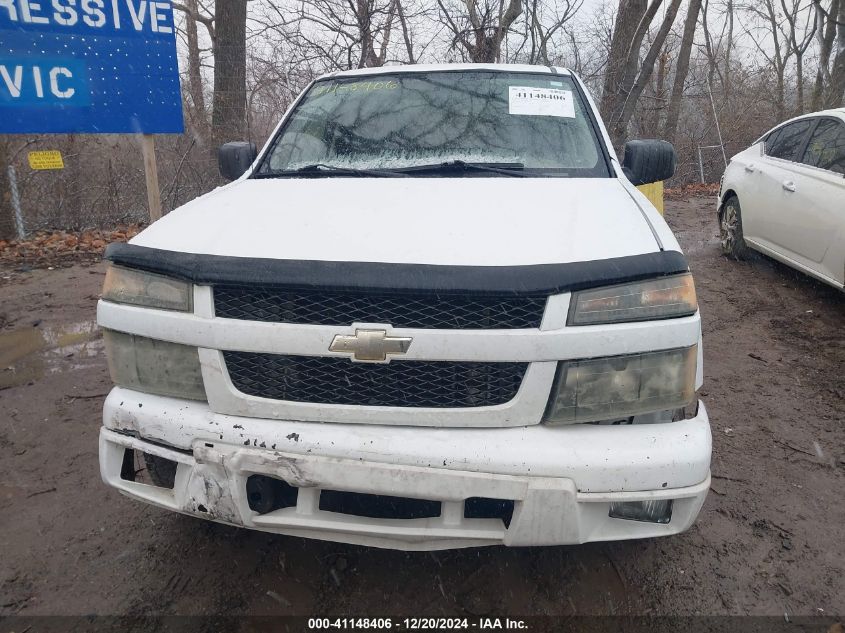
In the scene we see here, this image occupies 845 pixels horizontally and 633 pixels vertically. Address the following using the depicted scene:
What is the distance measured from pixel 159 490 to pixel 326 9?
8641mm

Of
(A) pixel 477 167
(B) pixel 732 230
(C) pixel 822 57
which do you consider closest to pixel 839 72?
(C) pixel 822 57

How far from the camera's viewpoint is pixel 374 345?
157 centimetres

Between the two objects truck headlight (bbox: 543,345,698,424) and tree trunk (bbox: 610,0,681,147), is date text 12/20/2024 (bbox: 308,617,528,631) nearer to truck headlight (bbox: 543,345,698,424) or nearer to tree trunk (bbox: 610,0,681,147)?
truck headlight (bbox: 543,345,698,424)

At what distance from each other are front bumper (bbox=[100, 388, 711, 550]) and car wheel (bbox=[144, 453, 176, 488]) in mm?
184

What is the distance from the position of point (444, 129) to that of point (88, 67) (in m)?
4.15

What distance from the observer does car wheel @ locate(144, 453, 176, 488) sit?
1894mm

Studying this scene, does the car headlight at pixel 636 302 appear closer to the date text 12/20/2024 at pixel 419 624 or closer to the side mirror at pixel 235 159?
the date text 12/20/2024 at pixel 419 624

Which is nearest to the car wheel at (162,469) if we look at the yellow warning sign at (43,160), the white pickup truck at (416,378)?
the white pickup truck at (416,378)

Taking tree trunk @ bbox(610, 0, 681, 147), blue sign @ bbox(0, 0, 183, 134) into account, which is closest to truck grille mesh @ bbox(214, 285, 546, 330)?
blue sign @ bbox(0, 0, 183, 134)

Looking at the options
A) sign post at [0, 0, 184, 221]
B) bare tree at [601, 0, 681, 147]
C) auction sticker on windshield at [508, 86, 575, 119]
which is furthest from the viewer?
bare tree at [601, 0, 681, 147]

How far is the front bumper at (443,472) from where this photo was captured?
1.53m

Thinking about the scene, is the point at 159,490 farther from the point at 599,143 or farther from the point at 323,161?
the point at 599,143

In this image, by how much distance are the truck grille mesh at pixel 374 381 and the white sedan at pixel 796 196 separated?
3983 mm

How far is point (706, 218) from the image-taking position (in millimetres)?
9508
